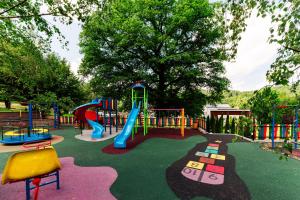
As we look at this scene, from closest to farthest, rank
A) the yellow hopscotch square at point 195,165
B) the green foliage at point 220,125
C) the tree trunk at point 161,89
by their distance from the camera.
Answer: the yellow hopscotch square at point 195,165, the green foliage at point 220,125, the tree trunk at point 161,89

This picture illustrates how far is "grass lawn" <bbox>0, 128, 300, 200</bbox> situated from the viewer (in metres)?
3.98

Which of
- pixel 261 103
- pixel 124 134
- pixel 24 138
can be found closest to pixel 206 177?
pixel 261 103

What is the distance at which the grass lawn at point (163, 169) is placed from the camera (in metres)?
3.98

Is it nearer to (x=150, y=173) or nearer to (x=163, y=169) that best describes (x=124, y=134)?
(x=163, y=169)

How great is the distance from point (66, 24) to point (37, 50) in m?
5.80

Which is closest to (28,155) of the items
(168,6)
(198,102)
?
(198,102)

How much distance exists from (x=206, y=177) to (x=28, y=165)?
463 cm

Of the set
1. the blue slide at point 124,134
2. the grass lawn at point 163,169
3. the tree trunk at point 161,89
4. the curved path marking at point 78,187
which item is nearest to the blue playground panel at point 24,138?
the grass lawn at point 163,169

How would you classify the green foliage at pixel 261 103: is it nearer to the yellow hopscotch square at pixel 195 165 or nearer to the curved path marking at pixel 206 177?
the curved path marking at pixel 206 177

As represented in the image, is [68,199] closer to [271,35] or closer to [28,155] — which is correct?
[28,155]

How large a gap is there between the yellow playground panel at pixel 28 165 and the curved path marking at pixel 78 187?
0.80m

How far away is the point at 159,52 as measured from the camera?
16.8 meters

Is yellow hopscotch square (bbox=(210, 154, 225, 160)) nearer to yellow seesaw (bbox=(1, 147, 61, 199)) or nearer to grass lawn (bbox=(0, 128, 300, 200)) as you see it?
grass lawn (bbox=(0, 128, 300, 200))

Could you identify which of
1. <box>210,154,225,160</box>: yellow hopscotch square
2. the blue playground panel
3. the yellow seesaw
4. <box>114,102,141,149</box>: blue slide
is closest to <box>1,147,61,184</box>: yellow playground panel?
the yellow seesaw
